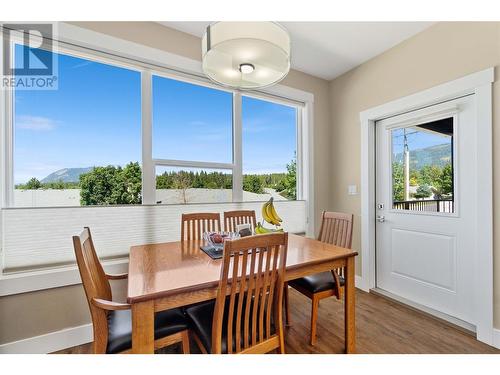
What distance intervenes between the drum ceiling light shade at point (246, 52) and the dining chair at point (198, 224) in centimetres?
123

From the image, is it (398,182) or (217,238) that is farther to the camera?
(398,182)

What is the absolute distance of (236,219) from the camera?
2.50m

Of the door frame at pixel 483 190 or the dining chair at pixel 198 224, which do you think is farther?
the dining chair at pixel 198 224

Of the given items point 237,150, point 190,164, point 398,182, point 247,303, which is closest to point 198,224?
point 190,164

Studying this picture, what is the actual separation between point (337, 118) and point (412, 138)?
3.24 ft

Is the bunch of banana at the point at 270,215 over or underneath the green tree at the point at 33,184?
underneath

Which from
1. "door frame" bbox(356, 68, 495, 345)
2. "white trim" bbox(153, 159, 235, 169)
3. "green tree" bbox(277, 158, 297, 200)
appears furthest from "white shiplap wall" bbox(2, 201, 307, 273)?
"door frame" bbox(356, 68, 495, 345)

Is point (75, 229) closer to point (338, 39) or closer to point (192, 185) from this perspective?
point (192, 185)

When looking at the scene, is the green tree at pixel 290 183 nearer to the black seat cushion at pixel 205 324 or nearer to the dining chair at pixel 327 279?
the dining chair at pixel 327 279

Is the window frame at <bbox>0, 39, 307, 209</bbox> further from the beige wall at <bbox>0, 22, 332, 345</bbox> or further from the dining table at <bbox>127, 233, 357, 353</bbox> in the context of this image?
the dining table at <bbox>127, 233, 357, 353</bbox>

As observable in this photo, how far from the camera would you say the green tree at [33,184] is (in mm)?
1888

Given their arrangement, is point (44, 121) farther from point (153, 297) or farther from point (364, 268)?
point (364, 268)

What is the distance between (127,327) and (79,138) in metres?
1.61

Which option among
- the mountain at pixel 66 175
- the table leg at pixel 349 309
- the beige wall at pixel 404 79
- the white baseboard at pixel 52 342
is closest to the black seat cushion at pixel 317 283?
the table leg at pixel 349 309
